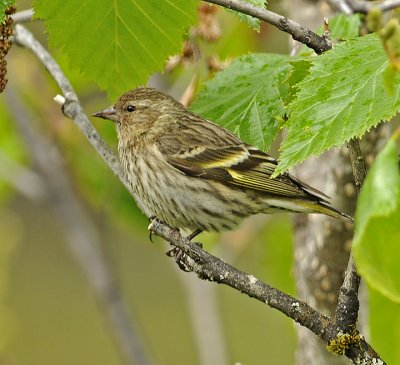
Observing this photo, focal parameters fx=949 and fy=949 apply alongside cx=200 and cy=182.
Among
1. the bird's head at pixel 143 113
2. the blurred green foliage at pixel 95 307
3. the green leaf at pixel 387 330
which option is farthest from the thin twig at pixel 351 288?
the blurred green foliage at pixel 95 307

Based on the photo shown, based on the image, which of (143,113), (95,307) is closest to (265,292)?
(143,113)

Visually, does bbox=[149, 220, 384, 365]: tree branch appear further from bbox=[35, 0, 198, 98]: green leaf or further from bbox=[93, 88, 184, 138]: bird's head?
bbox=[93, 88, 184, 138]: bird's head

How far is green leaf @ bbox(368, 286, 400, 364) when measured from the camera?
11.1 feet

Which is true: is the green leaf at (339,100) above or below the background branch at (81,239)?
above

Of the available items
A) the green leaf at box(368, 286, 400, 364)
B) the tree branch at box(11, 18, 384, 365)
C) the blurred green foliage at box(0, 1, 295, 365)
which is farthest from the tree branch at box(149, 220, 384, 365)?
the blurred green foliage at box(0, 1, 295, 365)

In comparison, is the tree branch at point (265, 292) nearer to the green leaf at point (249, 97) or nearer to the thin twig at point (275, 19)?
the thin twig at point (275, 19)

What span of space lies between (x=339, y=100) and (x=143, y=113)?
8.15ft

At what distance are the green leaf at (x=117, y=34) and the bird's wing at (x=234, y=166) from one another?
100 centimetres

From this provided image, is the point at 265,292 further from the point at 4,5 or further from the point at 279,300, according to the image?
the point at 4,5

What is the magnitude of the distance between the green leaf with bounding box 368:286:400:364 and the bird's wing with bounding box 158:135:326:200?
0.86 m

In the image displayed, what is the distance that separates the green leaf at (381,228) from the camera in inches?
70.4

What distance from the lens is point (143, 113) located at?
16.8 feet

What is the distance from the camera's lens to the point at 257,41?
20.9ft

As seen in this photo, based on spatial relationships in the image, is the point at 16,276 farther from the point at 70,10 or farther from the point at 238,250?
the point at 70,10
